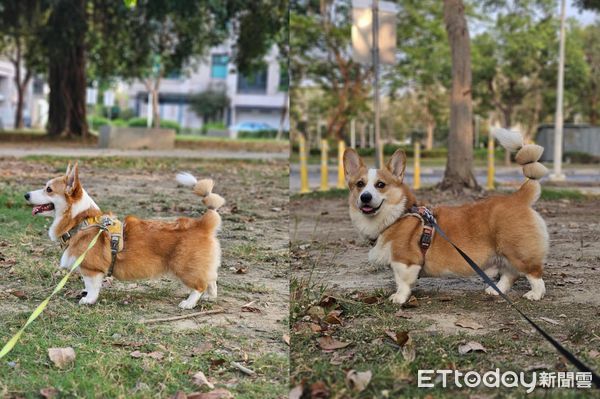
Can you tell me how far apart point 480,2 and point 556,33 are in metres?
4.90

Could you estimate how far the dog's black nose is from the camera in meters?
4.56

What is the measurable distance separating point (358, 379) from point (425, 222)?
175cm

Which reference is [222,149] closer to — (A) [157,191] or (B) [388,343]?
(A) [157,191]

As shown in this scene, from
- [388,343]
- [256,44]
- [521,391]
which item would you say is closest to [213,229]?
[388,343]

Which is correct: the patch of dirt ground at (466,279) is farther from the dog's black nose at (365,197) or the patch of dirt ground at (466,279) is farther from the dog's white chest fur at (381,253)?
the dog's black nose at (365,197)

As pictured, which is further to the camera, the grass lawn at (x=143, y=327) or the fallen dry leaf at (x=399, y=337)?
the fallen dry leaf at (x=399, y=337)

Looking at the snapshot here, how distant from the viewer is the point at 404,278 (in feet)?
15.2

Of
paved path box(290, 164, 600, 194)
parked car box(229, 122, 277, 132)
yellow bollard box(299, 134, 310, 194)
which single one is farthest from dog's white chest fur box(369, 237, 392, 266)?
parked car box(229, 122, 277, 132)

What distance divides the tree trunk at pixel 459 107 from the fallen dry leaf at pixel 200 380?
9.33 metres

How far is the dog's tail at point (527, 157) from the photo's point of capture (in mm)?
4359

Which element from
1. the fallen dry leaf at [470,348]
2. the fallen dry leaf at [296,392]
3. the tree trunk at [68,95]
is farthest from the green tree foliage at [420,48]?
the fallen dry leaf at [296,392]

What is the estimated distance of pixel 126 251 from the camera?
4660 mm

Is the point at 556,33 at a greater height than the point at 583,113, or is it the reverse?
the point at 556,33

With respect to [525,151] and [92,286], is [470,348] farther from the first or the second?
[92,286]
